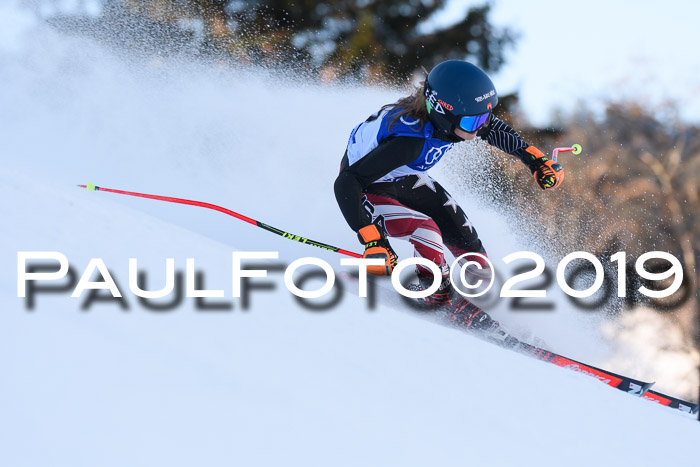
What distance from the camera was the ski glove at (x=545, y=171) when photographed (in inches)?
153

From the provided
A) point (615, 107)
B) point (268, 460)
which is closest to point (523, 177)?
point (268, 460)

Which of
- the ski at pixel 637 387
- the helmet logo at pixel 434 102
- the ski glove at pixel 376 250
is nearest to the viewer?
the ski glove at pixel 376 250

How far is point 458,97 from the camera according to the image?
321cm

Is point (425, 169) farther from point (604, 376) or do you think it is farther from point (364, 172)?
point (604, 376)

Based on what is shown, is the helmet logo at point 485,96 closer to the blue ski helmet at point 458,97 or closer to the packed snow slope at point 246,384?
the blue ski helmet at point 458,97

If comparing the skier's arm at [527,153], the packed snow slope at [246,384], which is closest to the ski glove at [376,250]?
the packed snow slope at [246,384]

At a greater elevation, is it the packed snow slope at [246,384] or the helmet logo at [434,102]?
the helmet logo at [434,102]

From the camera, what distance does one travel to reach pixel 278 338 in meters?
2.16

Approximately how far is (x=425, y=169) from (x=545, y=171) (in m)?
0.80

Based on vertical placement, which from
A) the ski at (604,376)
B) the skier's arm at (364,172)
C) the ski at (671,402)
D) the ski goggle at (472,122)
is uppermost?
the ski goggle at (472,122)

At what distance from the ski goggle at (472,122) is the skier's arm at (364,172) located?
28 centimetres

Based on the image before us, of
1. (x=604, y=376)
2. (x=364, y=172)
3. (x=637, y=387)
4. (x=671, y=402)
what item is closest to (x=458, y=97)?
(x=364, y=172)

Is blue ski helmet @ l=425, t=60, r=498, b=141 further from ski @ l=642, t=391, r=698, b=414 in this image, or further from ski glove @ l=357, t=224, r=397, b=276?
ski @ l=642, t=391, r=698, b=414

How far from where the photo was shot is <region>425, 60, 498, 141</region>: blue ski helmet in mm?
3219
